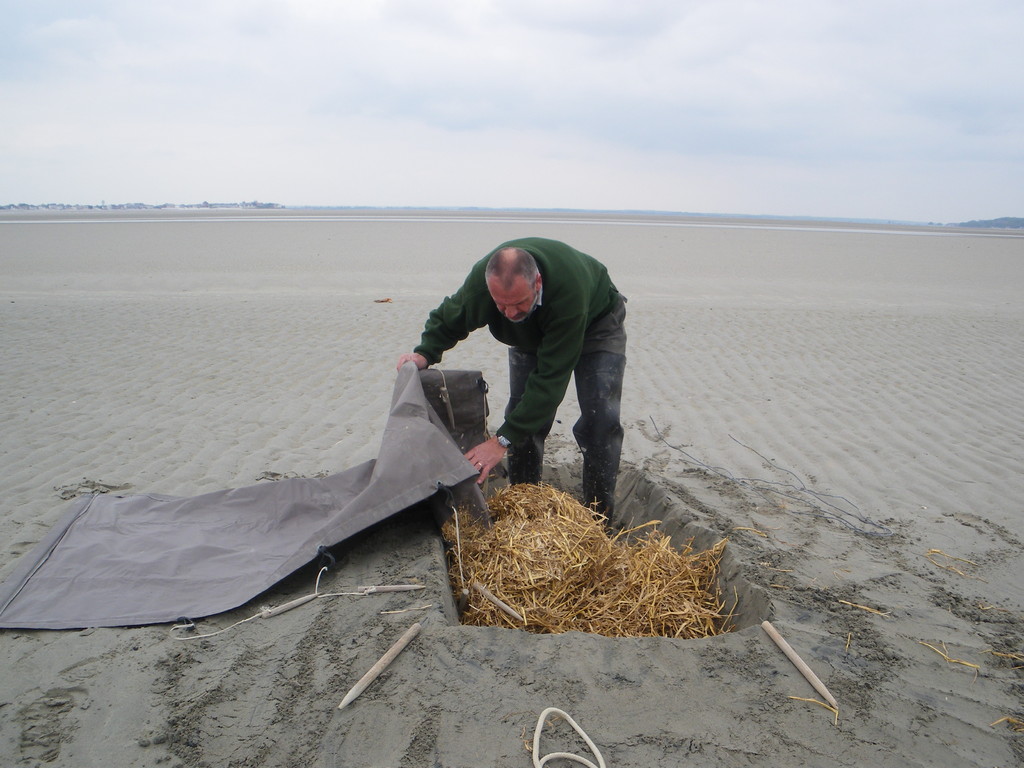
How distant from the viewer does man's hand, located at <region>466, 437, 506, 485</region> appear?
371 centimetres

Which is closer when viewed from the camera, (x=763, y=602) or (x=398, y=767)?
(x=398, y=767)

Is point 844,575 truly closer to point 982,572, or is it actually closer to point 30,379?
point 982,572

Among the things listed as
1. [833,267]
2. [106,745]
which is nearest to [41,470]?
[106,745]

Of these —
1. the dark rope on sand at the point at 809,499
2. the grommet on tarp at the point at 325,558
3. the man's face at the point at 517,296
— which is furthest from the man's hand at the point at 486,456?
the dark rope on sand at the point at 809,499

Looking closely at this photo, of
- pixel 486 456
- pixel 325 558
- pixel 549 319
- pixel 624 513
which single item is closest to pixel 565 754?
pixel 325 558

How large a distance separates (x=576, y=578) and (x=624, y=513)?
1.51 m

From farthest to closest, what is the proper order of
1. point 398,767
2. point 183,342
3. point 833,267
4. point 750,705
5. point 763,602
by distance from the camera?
point 833,267, point 183,342, point 763,602, point 750,705, point 398,767

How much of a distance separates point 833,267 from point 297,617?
2235cm

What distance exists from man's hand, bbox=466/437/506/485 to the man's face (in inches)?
28.7

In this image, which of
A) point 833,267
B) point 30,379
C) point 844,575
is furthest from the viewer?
point 833,267

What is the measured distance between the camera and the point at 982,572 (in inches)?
152

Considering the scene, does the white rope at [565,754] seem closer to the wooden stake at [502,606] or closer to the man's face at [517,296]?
the wooden stake at [502,606]

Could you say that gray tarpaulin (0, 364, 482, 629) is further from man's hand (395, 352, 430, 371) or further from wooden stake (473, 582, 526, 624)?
wooden stake (473, 582, 526, 624)

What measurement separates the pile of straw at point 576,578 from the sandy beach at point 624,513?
20 cm
